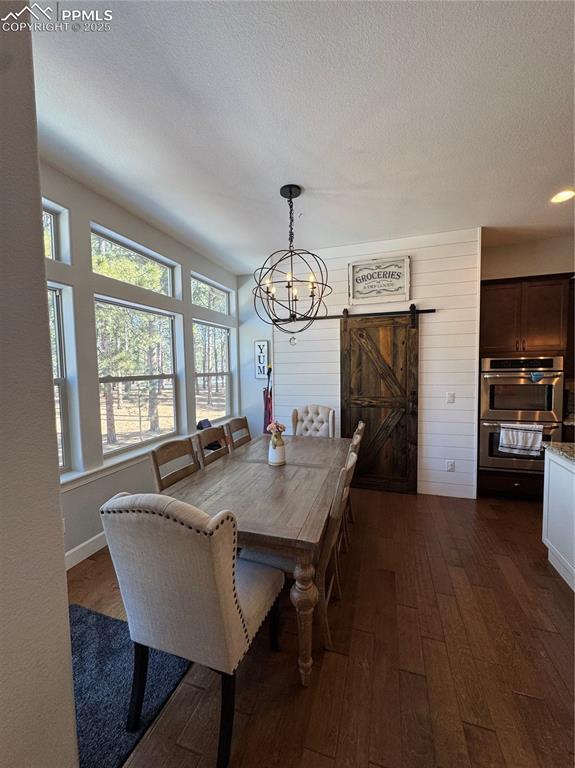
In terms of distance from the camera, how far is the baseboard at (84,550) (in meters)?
2.44

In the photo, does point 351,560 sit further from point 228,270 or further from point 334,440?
point 228,270

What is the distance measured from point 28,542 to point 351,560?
2329 millimetres

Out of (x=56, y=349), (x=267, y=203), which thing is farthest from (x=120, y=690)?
(x=267, y=203)

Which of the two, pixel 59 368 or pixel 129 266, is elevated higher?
pixel 129 266

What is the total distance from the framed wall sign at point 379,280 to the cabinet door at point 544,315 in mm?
Answer: 1296

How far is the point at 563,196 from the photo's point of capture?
2779mm

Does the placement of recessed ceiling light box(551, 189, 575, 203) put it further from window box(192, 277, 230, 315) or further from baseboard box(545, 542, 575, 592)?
window box(192, 277, 230, 315)

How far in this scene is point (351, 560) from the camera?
2494mm

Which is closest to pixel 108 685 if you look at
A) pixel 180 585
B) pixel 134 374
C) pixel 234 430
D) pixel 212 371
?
pixel 180 585

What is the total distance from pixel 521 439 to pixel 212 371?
3.95 m

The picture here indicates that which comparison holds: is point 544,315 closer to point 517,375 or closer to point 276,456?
point 517,375

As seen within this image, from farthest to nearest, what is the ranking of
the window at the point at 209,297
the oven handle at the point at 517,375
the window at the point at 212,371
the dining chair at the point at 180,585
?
1. the window at the point at 212,371
2. the window at the point at 209,297
3. the oven handle at the point at 517,375
4. the dining chair at the point at 180,585

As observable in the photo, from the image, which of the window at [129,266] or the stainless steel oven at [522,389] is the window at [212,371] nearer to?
the window at [129,266]

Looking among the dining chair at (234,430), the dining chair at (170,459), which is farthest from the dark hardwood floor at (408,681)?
the dining chair at (234,430)
